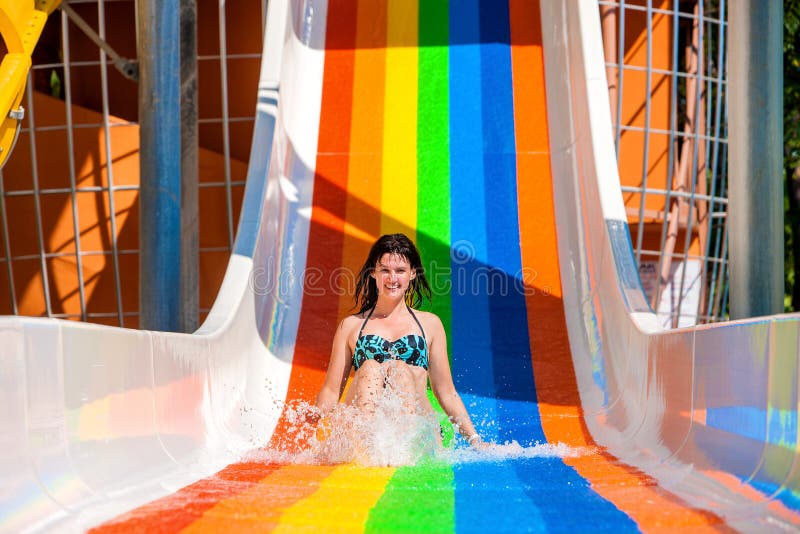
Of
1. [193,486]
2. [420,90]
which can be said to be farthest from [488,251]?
[193,486]

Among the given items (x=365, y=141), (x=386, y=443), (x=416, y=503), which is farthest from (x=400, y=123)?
(x=416, y=503)

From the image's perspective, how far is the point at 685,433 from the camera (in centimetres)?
207

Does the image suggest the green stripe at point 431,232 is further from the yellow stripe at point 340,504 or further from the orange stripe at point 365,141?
the orange stripe at point 365,141

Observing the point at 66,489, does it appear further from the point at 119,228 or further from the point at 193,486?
the point at 119,228

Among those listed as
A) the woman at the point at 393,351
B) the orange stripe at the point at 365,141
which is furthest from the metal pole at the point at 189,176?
the woman at the point at 393,351

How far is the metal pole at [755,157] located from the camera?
2.73 meters

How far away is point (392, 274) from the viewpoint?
99.7 inches

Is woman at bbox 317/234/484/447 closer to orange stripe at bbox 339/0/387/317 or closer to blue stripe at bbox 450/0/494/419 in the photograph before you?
blue stripe at bbox 450/0/494/419

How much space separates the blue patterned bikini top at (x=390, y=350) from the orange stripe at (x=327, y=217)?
356mm

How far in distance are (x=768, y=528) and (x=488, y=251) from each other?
2142 millimetres

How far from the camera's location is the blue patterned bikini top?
242 centimetres

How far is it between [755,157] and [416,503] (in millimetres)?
1762

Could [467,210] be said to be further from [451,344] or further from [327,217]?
[451,344]

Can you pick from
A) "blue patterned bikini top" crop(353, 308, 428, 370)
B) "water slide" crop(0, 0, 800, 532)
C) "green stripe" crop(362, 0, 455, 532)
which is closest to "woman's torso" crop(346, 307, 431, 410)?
"blue patterned bikini top" crop(353, 308, 428, 370)
